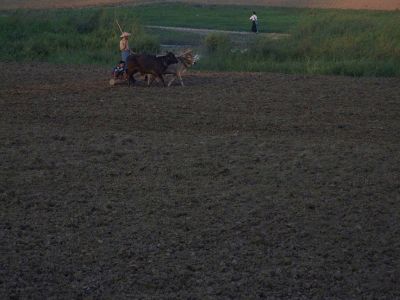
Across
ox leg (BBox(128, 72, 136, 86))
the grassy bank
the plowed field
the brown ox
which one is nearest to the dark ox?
ox leg (BBox(128, 72, 136, 86))

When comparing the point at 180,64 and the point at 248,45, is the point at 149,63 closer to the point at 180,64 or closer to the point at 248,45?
the point at 180,64

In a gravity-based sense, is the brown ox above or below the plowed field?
above

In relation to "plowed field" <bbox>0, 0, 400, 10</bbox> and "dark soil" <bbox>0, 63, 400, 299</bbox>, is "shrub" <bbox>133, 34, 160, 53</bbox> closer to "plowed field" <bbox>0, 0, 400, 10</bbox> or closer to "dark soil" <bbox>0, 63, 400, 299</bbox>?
"dark soil" <bbox>0, 63, 400, 299</bbox>

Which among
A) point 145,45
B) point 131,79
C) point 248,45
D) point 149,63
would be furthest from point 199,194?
point 248,45

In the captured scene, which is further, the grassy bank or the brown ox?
the grassy bank

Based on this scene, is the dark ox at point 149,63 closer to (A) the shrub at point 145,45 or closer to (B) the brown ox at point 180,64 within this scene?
(B) the brown ox at point 180,64

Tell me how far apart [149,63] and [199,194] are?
29.1 feet

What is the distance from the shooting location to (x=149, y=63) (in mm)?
20672

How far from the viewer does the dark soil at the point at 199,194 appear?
30.1 feet

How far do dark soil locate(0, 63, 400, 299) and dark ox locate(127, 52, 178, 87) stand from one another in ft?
1.61

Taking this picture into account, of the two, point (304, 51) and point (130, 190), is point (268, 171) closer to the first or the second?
point (130, 190)

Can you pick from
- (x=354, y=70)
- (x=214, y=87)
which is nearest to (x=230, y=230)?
(x=214, y=87)

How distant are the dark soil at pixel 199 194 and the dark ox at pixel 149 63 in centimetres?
49

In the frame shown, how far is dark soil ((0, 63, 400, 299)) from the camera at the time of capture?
917 cm
